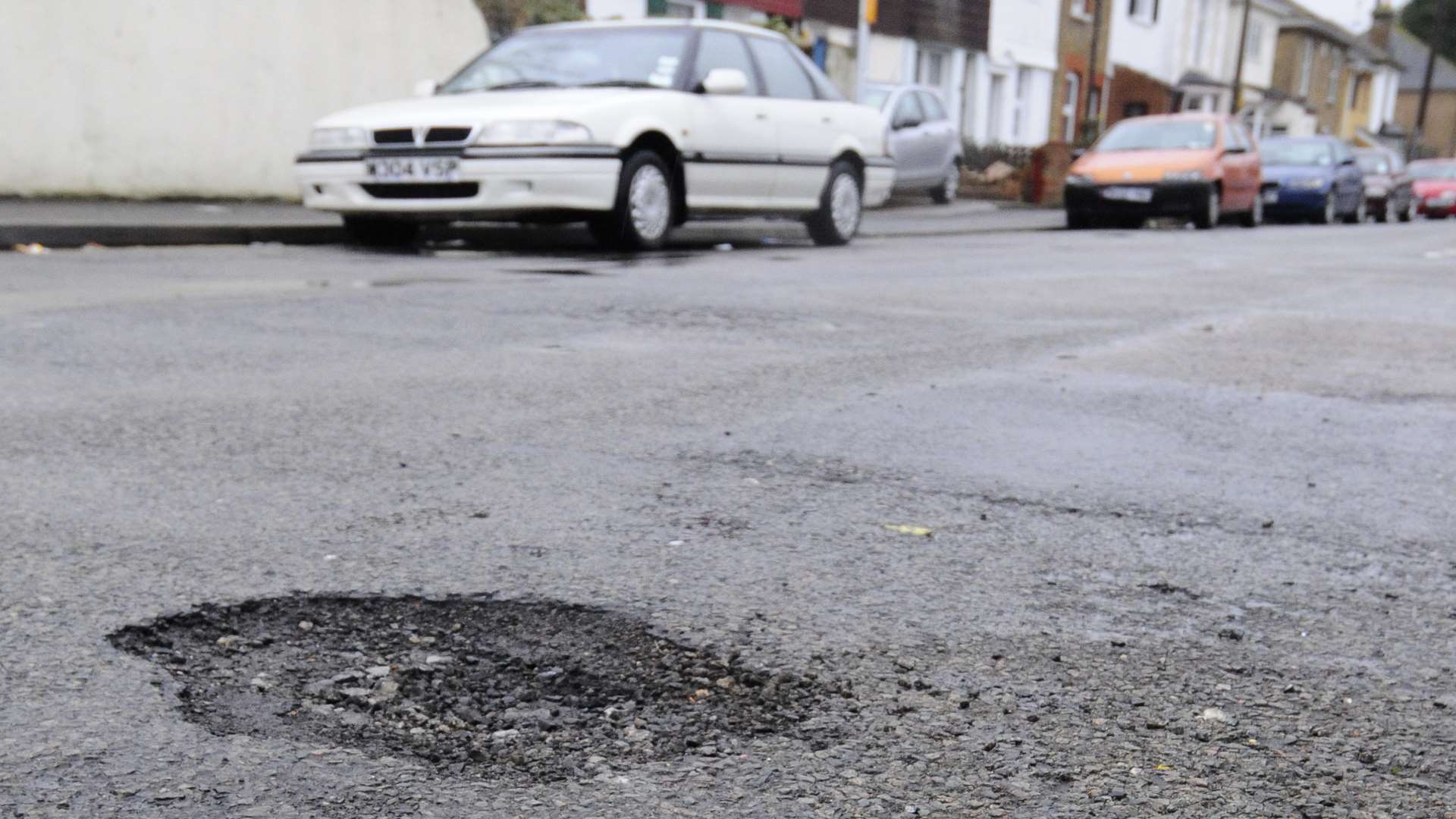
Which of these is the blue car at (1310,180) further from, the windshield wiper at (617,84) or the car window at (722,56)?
the windshield wiper at (617,84)

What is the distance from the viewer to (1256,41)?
163 ft

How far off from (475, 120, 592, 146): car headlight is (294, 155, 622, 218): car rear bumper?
4.5 inches

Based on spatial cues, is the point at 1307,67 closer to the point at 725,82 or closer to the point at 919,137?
the point at 919,137

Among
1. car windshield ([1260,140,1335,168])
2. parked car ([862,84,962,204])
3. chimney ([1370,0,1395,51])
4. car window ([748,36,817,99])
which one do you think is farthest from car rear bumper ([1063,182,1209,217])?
chimney ([1370,0,1395,51])

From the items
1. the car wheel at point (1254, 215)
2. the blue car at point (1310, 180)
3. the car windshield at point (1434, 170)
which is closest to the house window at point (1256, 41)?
the car windshield at point (1434, 170)

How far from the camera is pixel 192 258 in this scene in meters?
9.06

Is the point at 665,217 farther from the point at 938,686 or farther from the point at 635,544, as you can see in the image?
the point at 938,686

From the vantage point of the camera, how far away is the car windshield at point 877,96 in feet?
71.5

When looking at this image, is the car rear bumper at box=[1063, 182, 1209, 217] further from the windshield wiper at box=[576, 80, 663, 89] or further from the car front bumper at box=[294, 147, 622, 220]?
the car front bumper at box=[294, 147, 622, 220]

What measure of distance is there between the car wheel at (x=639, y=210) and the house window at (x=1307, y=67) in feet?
158

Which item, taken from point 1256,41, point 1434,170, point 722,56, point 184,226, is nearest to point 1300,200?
point 1434,170

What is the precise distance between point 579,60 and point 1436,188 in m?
29.7

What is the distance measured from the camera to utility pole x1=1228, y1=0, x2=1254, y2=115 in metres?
43.1

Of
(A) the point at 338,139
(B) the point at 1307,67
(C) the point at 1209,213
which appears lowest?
(C) the point at 1209,213
